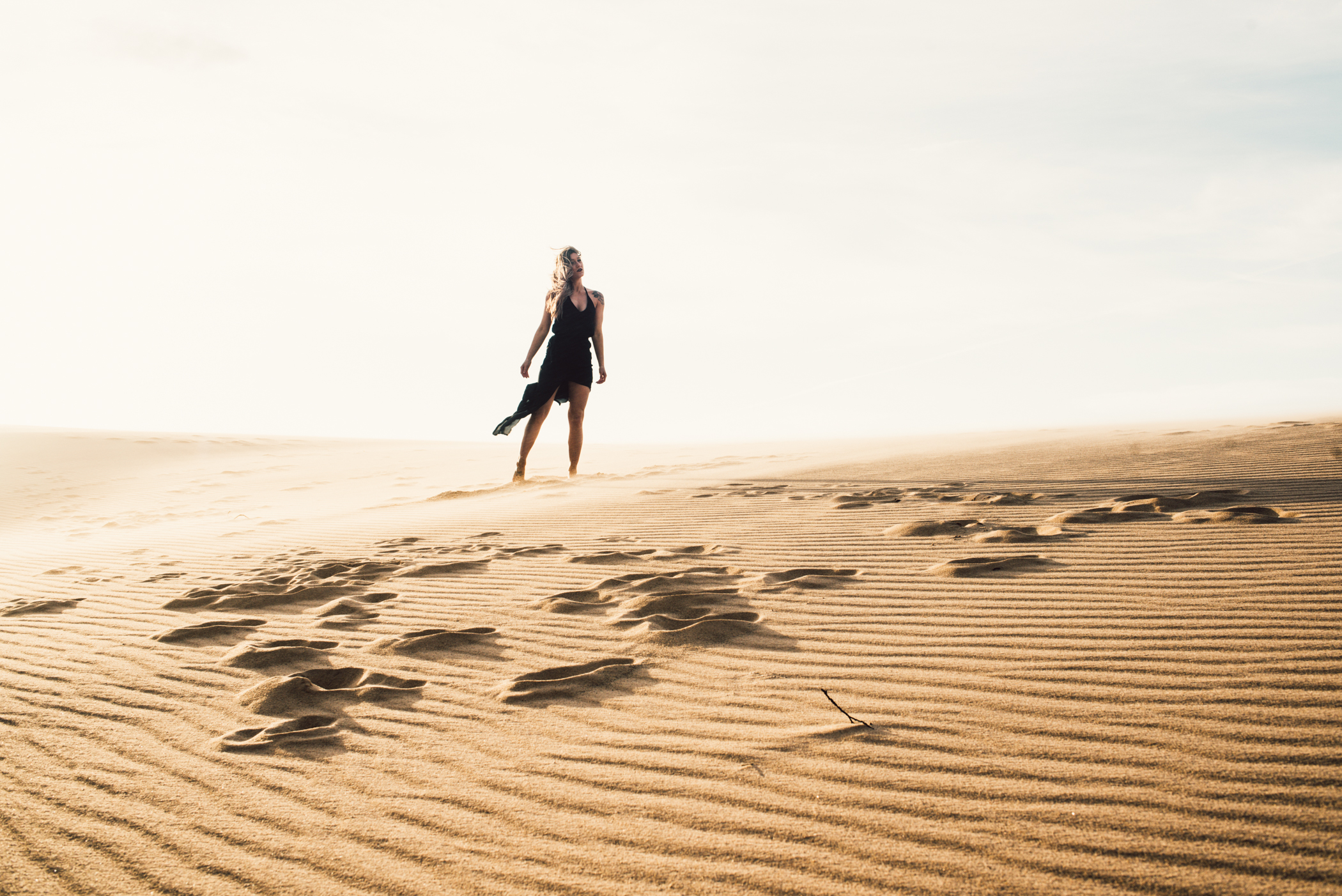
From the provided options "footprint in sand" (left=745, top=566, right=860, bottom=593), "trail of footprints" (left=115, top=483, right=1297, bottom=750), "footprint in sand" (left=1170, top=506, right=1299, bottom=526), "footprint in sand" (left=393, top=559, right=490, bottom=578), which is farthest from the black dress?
"footprint in sand" (left=1170, top=506, right=1299, bottom=526)

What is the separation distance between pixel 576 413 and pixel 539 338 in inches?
35.0

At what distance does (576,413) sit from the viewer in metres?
8.59

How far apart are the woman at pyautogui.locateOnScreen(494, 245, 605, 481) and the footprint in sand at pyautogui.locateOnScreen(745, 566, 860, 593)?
4.90m

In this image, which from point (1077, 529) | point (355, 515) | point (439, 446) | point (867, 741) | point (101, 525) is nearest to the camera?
point (867, 741)

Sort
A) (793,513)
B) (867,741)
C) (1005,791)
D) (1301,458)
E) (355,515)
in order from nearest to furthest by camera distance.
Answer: (1005,791), (867,741), (793,513), (1301,458), (355,515)

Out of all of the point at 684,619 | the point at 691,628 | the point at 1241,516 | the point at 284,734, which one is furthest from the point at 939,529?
the point at 284,734

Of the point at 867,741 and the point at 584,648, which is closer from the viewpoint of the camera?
the point at 867,741

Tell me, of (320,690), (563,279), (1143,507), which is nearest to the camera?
(320,690)

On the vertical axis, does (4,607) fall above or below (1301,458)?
below

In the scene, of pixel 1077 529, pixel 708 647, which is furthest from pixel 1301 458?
pixel 708 647

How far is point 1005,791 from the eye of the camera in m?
1.72

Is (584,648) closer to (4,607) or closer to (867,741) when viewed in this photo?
(867,741)

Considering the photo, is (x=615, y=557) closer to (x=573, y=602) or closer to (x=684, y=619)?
(x=573, y=602)

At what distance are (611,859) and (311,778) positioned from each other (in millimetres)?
893
